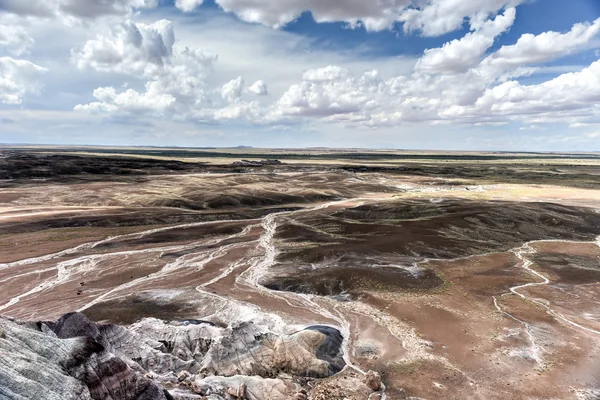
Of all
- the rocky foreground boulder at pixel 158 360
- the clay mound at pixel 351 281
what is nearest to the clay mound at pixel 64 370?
the rocky foreground boulder at pixel 158 360

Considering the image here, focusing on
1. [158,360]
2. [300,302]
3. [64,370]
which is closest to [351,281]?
[300,302]

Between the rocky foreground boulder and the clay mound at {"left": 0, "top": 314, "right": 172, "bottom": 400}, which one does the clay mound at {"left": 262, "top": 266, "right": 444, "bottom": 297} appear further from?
the clay mound at {"left": 0, "top": 314, "right": 172, "bottom": 400}

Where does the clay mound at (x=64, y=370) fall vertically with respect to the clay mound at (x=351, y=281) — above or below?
above

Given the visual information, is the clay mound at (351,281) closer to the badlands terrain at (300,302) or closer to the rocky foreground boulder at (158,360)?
the badlands terrain at (300,302)

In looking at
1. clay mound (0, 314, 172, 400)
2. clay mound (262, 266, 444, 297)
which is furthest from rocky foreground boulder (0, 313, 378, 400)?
clay mound (262, 266, 444, 297)

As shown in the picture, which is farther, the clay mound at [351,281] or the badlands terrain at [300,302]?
the clay mound at [351,281]
